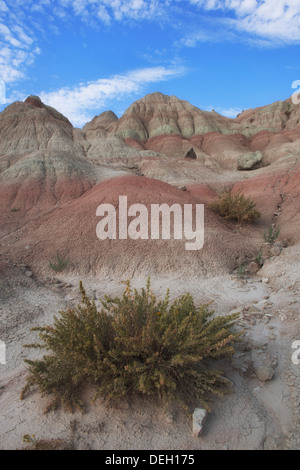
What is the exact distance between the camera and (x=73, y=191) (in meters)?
15.3

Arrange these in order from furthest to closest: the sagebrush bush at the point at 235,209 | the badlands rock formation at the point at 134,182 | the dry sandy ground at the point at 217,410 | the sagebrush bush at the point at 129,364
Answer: the sagebrush bush at the point at 235,209
the badlands rock formation at the point at 134,182
the sagebrush bush at the point at 129,364
the dry sandy ground at the point at 217,410

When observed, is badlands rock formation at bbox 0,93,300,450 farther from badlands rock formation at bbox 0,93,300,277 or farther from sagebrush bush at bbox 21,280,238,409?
sagebrush bush at bbox 21,280,238,409

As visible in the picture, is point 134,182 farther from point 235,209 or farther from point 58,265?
point 58,265

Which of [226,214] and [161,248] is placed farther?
[226,214]

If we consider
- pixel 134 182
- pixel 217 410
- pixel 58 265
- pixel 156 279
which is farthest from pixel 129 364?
pixel 134 182

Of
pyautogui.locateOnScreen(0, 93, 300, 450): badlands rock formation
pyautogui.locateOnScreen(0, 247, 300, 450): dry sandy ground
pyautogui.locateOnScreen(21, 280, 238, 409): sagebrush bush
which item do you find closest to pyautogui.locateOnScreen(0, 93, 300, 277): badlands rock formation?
pyautogui.locateOnScreen(0, 93, 300, 450): badlands rock formation

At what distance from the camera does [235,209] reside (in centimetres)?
1024

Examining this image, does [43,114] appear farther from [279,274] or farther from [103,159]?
[279,274]

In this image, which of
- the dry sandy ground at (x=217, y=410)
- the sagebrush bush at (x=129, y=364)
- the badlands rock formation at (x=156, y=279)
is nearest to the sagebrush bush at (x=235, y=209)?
the badlands rock formation at (x=156, y=279)

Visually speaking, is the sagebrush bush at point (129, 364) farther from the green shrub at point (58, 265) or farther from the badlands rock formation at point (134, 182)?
the green shrub at point (58, 265)

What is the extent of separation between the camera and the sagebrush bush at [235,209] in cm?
1020

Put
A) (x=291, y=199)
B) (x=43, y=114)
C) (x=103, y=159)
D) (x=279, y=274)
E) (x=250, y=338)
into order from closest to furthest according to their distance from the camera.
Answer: (x=250, y=338) < (x=279, y=274) < (x=291, y=199) < (x=103, y=159) < (x=43, y=114)
